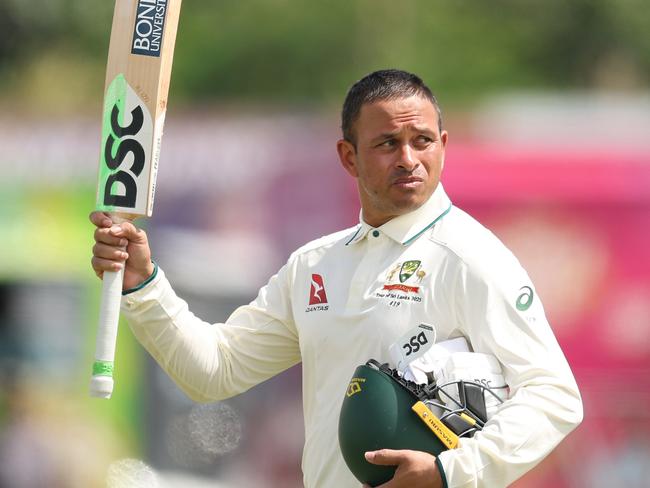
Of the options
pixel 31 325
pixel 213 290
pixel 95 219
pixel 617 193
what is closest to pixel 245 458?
pixel 213 290

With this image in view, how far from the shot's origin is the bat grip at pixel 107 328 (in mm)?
3674

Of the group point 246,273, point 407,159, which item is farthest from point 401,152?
point 246,273

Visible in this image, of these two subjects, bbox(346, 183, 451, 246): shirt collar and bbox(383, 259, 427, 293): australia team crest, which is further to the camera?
bbox(346, 183, 451, 246): shirt collar

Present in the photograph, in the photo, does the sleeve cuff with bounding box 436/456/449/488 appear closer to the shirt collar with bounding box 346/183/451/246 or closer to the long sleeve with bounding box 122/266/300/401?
the shirt collar with bounding box 346/183/451/246

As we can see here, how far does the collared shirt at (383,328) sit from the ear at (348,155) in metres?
0.17

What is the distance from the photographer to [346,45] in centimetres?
2438

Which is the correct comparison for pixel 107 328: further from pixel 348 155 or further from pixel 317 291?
pixel 348 155

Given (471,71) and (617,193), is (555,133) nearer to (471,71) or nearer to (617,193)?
(617,193)

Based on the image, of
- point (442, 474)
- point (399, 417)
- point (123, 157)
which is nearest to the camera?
point (442, 474)

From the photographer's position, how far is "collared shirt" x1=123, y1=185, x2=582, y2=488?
3346 millimetres

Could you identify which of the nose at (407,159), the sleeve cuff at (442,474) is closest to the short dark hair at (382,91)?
the nose at (407,159)

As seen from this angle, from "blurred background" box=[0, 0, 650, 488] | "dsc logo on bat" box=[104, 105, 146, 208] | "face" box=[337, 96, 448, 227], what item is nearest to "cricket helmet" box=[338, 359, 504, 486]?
"face" box=[337, 96, 448, 227]

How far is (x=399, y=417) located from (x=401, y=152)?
73 centimetres

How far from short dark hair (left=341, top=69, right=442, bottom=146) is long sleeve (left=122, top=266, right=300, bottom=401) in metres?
0.52
